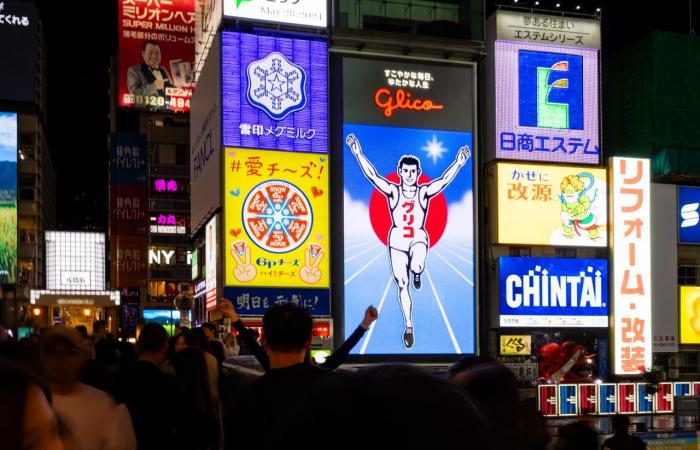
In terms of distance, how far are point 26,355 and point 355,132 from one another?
24.0 meters

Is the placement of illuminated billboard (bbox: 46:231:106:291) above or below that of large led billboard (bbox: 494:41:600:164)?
below

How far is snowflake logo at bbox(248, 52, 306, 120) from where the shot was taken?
26500 mm

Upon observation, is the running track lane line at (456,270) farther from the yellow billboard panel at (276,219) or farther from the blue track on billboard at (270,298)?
the blue track on billboard at (270,298)

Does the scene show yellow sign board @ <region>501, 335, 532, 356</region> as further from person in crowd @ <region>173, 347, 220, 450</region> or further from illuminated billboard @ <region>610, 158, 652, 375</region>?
person in crowd @ <region>173, 347, 220, 450</region>

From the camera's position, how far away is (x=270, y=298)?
84.1ft

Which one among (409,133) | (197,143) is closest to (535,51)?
(409,133)

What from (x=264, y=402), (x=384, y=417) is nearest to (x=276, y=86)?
(x=264, y=402)

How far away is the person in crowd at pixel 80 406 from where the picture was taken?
3975 mm

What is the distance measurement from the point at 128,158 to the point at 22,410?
7003cm

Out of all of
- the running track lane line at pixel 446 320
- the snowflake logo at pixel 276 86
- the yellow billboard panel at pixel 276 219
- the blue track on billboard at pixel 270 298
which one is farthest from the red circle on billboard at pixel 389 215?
the snowflake logo at pixel 276 86

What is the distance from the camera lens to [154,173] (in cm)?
6231

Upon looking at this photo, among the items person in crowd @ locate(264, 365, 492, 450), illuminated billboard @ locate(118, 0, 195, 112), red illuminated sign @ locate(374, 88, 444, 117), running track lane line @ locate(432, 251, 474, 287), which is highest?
illuminated billboard @ locate(118, 0, 195, 112)

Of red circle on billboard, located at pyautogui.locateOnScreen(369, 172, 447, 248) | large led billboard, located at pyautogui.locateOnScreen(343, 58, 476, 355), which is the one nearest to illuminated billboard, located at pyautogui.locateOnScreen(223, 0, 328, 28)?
large led billboard, located at pyautogui.locateOnScreen(343, 58, 476, 355)

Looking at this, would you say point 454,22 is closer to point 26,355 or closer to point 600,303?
point 600,303
